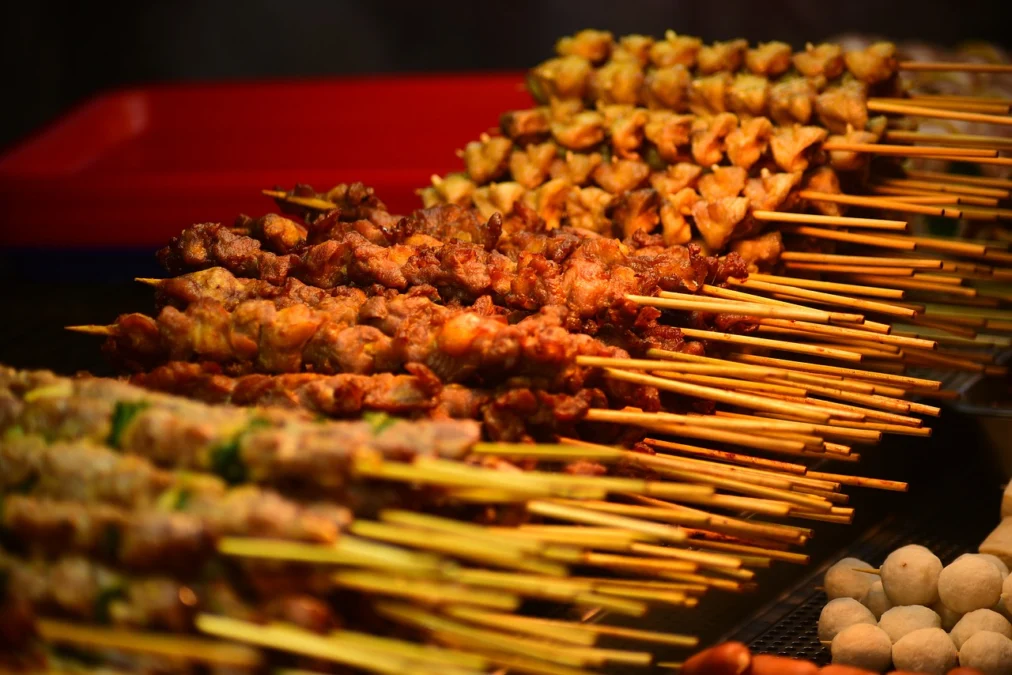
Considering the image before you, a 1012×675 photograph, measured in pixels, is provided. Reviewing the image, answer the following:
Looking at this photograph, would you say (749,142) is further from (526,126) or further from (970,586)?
(970,586)

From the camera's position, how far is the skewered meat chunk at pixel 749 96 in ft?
12.8

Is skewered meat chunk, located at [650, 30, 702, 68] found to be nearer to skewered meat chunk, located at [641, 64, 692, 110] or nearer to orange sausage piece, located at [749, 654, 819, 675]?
skewered meat chunk, located at [641, 64, 692, 110]

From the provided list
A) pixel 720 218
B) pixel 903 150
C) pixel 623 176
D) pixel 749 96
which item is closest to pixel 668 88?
pixel 749 96

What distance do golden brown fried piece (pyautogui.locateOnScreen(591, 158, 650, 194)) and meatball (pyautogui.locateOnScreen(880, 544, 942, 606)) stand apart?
5.08ft

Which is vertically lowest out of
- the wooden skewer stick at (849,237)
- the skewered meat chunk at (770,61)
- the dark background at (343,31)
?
the wooden skewer stick at (849,237)

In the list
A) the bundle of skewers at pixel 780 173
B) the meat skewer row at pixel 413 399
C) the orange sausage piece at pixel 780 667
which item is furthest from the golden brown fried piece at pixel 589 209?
the orange sausage piece at pixel 780 667

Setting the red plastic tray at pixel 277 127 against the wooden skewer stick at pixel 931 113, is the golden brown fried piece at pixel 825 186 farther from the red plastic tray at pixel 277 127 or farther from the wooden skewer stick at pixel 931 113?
the red plastic tray at pixel 277 127

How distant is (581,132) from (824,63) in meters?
0.89

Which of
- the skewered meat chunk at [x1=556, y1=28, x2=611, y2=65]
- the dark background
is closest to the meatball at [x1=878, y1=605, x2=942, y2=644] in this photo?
the skewered meat chunk at [x1=556, y1=28, x2=611, y2=65]

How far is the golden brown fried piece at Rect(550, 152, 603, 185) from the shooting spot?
4027 mm

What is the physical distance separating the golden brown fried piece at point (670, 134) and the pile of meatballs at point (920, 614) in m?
1.54

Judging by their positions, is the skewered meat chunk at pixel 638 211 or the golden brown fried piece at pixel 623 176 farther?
the golden brown fried piece at pixel 623 176

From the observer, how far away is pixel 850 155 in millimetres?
3713

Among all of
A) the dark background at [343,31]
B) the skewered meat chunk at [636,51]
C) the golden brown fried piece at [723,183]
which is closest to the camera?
the golden brown fried piece at [723,183]
